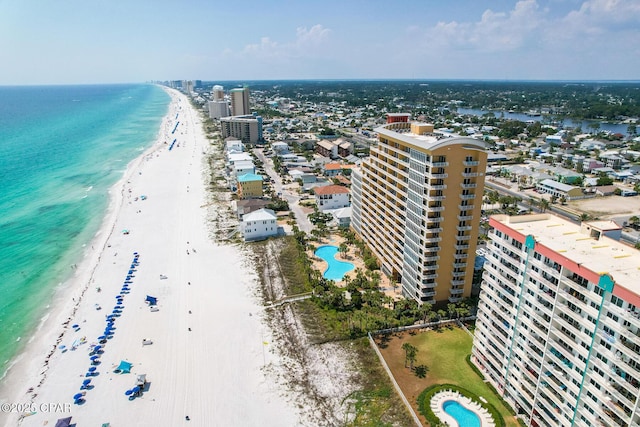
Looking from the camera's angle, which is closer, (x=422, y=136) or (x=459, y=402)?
(x=459, y=402)

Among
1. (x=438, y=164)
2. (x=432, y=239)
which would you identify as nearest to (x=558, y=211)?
(x=432, y=239)

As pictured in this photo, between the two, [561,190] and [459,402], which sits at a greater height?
[561,190]

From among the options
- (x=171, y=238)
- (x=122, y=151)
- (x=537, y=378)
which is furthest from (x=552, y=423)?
(x=122, y=151)

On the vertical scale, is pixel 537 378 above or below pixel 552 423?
above

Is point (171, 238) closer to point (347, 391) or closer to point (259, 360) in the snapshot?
point (259, 360)

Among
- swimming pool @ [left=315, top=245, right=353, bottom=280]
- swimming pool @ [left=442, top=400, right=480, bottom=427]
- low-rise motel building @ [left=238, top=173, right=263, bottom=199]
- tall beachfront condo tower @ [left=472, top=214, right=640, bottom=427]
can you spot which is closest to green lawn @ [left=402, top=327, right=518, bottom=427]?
tall beachfront condo tower @ [left=472, top=214, right=640, bottom=427]

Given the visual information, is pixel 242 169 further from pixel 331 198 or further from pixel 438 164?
pixel 438 164
